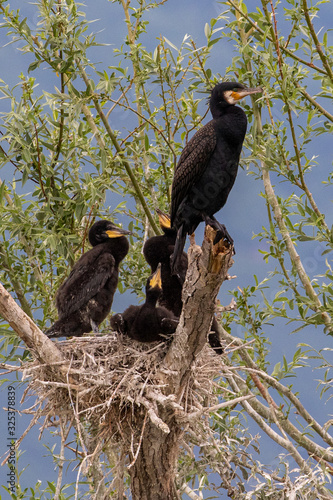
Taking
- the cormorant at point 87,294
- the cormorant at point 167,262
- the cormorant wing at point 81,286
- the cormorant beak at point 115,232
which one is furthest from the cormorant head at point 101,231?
the cormorant at point 167,262

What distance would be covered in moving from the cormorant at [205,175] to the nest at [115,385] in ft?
1.73

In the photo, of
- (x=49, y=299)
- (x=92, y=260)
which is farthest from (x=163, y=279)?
(x=49, y=299)

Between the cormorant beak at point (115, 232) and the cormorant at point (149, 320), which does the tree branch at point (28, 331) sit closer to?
the cormorant at point (149, 320)

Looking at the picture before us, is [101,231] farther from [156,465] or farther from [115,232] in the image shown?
[156,465]

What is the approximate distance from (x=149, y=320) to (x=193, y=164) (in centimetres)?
86

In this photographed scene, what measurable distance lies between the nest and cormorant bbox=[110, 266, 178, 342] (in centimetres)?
7

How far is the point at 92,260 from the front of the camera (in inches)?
182

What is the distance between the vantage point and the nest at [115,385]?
148 inches

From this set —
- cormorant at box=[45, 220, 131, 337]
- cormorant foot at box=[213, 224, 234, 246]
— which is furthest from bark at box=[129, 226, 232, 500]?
cormorant at box=[45, 220, 131, 337]

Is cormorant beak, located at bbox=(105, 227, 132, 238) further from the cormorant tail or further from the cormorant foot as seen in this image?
the cormorant foot

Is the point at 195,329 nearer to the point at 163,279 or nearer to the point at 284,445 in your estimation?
the point at 163,279

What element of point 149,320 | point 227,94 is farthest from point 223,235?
point 227,94

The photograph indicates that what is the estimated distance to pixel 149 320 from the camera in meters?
3.87

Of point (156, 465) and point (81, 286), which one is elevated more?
point (81, 286)
